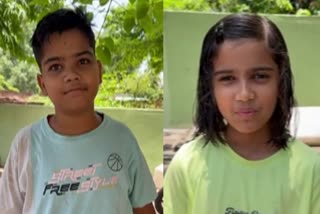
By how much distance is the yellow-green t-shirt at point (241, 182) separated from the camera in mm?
831

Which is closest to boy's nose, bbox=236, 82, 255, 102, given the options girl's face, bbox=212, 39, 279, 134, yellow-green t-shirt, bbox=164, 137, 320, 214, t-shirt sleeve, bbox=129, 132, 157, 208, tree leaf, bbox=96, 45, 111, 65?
girl's face, bbox=212, 39, 279, 134

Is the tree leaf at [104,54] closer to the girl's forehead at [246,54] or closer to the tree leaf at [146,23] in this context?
the tree leaf at [146,23]

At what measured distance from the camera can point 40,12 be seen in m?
1.15

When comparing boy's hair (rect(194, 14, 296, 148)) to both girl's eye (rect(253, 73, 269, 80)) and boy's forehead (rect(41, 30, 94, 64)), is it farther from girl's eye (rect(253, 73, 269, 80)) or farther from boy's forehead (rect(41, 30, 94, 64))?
boy's forehead (rect(41, 30, 94, 64))

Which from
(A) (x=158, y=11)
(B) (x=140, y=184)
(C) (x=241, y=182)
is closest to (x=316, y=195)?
(C) (x=241, y=182)

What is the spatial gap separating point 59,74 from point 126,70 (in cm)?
25

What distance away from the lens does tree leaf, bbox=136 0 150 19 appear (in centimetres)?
114

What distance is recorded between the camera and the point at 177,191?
35.0 inches

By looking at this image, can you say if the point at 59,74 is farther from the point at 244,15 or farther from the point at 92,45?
the point at 244,15

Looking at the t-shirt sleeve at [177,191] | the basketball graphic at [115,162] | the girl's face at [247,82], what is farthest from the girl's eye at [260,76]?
the basketball graphic at [115,162]

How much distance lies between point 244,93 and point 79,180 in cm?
36

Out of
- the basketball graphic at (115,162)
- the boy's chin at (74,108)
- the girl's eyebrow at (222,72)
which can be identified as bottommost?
the basketball graphic at (115,162)

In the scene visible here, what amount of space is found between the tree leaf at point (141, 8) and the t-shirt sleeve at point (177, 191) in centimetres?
40

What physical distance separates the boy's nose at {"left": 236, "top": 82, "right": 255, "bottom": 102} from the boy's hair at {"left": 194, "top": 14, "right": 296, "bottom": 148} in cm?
7
